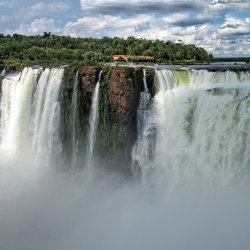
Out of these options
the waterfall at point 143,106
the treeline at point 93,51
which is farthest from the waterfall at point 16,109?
the treeline at point 93,51

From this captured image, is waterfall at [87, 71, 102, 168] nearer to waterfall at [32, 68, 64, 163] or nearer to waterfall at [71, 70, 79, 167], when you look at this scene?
waterfall at [71, 70, 79, 167]

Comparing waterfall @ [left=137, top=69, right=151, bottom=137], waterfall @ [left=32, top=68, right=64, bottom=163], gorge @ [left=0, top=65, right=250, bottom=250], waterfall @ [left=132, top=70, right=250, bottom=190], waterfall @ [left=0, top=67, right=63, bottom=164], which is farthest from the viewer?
waterfall @ [left=0, top=67, right=63, bottom=164]

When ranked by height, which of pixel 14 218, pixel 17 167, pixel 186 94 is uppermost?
pixel 186 94

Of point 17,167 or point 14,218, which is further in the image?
point 17,167

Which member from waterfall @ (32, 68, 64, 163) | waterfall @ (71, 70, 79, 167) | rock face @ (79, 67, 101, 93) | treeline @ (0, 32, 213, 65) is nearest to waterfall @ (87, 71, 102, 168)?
rock face @ (79, 67, 101, 93)

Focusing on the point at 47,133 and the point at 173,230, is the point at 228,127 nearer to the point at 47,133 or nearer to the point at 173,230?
the point at 173,230

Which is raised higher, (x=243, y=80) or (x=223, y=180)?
(x=243, y=80)

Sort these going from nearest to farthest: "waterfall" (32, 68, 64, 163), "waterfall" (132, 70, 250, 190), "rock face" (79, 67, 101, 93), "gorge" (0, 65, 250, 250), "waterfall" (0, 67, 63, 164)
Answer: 1. "gorge" (0, 65, 250, 250)
2. "waterfall" (132, 70, 250, 190)
3. "rock face" (79, 67, 101, 93)
4. "waterfall" (32, 68, 64, 163)
5. "waterfall" (0, 67, 63, 164)

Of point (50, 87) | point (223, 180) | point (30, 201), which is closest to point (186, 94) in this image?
point (223, 180)
